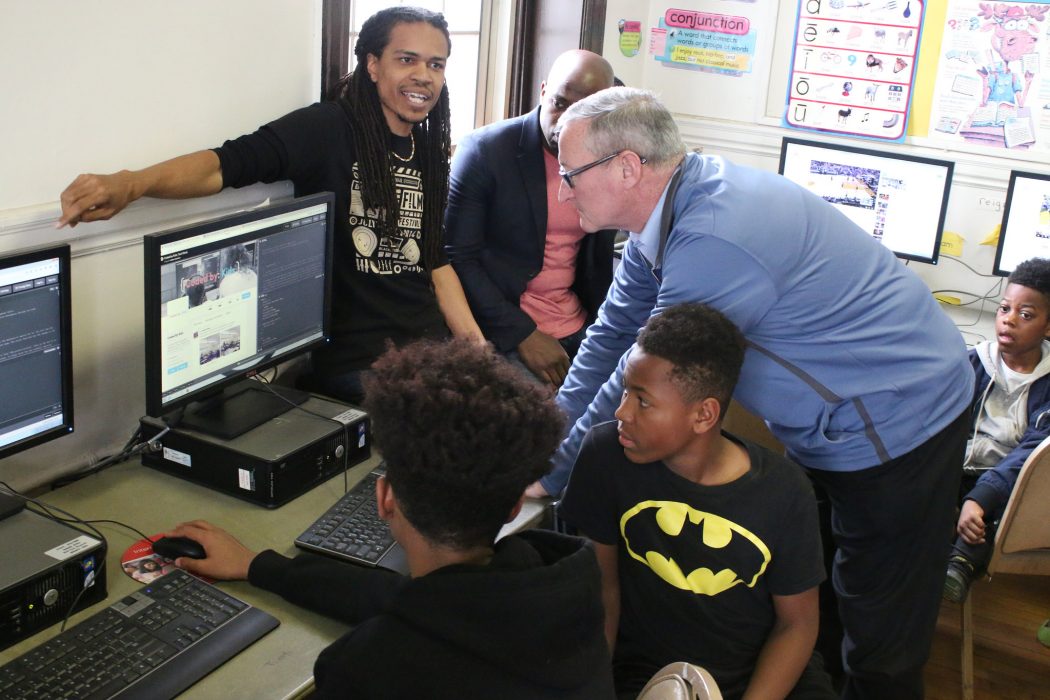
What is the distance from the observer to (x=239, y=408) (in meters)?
1.99

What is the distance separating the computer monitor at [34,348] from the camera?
154 centimetres

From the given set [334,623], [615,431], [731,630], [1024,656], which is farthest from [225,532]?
[1024,656]

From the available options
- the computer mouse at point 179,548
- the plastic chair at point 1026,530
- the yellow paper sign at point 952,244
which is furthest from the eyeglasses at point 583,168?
the yellow paper sign at point 952,244

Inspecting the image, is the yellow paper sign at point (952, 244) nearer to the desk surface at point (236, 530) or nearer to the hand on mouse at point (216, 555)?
the desk surface at point (236, 530)

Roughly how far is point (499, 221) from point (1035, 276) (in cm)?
147

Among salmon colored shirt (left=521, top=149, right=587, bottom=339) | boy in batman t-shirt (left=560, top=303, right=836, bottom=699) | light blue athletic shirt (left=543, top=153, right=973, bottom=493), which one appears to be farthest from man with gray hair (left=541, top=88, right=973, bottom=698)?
salmon colored shirt (left=521, top=149, right=587, bottom=339)

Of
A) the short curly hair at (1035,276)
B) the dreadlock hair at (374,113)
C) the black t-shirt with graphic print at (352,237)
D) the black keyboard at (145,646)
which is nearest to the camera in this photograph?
the black keyboard at (145,646)

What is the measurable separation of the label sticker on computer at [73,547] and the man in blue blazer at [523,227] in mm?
1283

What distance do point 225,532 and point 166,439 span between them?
31 centimetres

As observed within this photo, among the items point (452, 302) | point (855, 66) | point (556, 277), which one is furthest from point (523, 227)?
point (855, 66)

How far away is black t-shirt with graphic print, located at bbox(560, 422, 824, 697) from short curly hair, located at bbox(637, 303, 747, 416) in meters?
0.15

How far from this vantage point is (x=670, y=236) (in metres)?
1.77

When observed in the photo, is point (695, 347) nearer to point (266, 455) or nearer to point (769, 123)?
point (266, 455)

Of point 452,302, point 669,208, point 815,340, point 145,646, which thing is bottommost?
point 145,646
